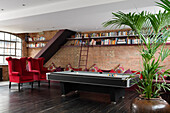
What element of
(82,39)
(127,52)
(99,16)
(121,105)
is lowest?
(121,105)

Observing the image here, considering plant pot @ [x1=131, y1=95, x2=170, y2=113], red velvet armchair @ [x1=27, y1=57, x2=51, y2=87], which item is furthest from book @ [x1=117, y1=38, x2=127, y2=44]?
plant pot @ [x1=131, y1=95, x2=170, y2=113]

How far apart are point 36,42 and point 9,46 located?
1.60 m

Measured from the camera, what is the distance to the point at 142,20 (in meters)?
2.56

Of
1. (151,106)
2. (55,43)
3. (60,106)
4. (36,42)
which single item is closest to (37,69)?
(55,43)

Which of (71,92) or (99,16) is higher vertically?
(99,16)

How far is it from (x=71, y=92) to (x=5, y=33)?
242 inches

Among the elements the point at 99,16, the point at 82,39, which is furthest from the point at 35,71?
the point at 99,16

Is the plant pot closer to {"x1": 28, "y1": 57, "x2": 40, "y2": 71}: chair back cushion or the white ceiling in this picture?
the white ceiling

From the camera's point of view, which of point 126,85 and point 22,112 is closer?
point 22,112

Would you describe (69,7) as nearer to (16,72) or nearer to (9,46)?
(16,72)

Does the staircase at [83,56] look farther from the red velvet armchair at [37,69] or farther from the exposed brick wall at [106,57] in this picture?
the red velvet armchair at [37,69]

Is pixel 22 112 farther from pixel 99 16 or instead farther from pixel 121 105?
pixel 99 16

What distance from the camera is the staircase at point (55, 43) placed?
8852mm

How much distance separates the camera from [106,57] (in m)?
8.79
